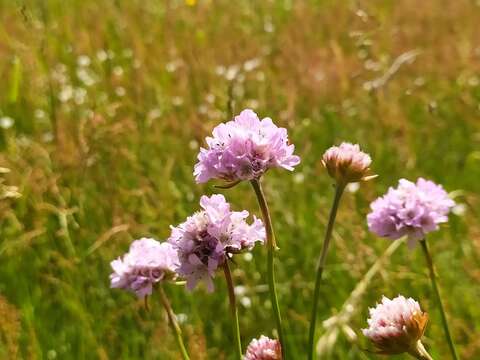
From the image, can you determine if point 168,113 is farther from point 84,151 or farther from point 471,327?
point 471,327

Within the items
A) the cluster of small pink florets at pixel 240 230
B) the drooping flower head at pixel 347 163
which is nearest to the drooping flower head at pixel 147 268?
the cluster of small pink florets at pixel 240 230

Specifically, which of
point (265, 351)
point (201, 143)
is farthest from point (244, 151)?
point (201, 143)

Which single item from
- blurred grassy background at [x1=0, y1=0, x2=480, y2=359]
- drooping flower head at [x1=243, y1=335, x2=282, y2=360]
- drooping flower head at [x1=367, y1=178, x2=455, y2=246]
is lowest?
drooping flower head at [x1=243, y1=335, x2=282, y2=360]

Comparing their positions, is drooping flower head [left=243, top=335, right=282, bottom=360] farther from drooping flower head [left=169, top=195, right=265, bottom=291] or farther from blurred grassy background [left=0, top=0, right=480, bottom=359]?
blurred grassy background [left=0, top=0, right=480, bottom=359]

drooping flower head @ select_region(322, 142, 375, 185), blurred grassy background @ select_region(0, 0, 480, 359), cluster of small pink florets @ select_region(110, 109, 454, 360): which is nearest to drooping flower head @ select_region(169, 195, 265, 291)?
cluster of small pink florets @ select_region(110, 109, 454, 360)

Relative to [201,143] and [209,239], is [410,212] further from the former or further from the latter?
[201,143]

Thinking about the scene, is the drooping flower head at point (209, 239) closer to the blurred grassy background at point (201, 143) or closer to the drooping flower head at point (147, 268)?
the drooping flower head at point (147, 268)

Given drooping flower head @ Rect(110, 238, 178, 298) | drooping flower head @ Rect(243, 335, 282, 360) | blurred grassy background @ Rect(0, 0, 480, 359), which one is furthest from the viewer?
blurred grassy background @ Rect(0, 0, 480, 359)
